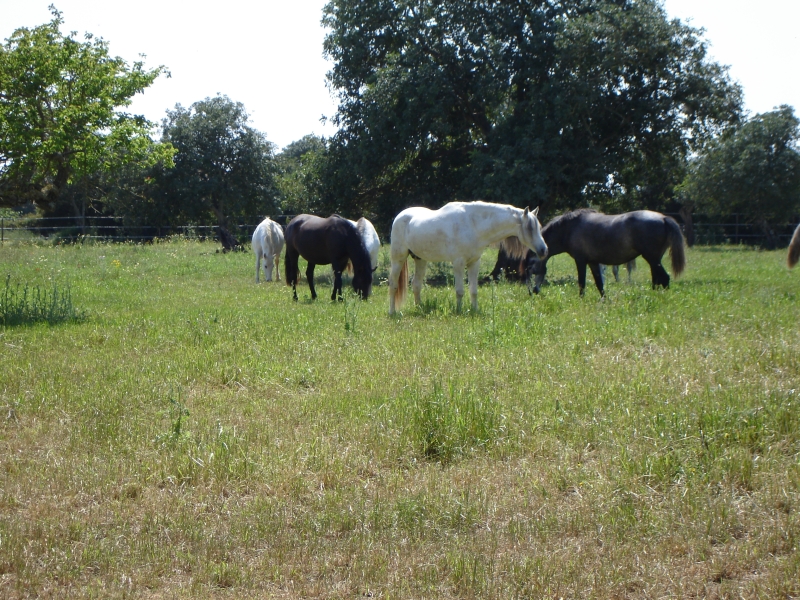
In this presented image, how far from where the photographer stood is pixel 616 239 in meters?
13.5

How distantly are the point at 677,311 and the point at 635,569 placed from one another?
7.49 meters

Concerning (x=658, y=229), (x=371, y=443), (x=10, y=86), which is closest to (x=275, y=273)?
(x=10, y=86)

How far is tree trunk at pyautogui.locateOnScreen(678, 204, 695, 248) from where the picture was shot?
38891 mm

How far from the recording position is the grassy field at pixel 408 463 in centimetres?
344

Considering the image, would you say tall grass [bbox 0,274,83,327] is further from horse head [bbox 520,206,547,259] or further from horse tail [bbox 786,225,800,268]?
horse tail [bbox 786,225,800,268]

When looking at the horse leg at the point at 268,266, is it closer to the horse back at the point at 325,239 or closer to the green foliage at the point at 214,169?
the horse back at the point at 325,239

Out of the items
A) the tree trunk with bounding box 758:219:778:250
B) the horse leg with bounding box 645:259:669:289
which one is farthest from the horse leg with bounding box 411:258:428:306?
the tree trunk with bounding box 758:219:778:250

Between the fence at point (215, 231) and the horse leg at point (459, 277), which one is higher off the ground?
the fence at point (215, 231)

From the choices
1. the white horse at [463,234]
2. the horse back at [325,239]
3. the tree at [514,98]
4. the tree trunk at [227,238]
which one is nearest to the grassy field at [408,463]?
the white horse at [463,234]

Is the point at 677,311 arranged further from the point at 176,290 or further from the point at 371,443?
the point at 176,290

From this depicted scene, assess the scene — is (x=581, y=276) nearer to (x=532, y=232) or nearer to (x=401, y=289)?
(x=532, y=232)

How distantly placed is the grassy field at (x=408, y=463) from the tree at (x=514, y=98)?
1200cm

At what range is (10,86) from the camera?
11836mm

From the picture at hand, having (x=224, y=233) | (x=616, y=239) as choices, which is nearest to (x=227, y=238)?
(x=224, y=233)
